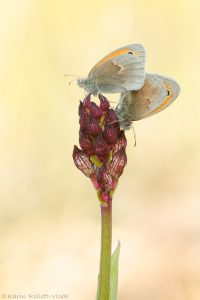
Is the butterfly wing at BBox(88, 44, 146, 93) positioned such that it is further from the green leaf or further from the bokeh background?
the bokeh background

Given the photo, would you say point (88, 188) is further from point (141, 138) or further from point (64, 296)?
point (64, 296)

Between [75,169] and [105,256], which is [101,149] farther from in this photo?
[75,169]

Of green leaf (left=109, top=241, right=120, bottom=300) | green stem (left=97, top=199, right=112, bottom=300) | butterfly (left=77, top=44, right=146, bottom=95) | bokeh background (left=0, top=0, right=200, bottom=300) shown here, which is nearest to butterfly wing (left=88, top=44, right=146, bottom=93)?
butterfly (left=77, top=44, right=146, bottom=95)

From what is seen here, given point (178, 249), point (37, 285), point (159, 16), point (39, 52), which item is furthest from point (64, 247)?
point (159, 16)

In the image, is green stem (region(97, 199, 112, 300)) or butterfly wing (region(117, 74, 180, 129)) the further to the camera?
butterfly wing (region(117, 74, 180, 129))

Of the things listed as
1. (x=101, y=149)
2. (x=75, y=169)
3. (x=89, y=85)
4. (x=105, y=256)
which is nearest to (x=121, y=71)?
(x=89, y=85)

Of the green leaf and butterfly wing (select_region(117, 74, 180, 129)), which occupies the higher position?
butterfly wing (select_region(117, 74, 180, 129))

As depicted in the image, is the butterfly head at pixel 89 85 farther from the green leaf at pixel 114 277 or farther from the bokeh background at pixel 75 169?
the bokeh background at pixel 75 169
